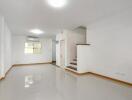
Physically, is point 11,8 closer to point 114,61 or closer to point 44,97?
point 44,97

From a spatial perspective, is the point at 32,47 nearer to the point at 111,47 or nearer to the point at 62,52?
the point at 62,52

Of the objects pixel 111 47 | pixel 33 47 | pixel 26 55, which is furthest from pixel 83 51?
pixel 26 55

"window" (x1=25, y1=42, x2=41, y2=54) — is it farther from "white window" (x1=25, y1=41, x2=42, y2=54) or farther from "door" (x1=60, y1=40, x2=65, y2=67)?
"door" (x1=60, y1=40, x2=65, y2=67)

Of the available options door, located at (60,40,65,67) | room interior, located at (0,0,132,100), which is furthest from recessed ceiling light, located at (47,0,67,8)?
door, located at (60,40,65,67)

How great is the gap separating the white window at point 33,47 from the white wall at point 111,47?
543 centimetres

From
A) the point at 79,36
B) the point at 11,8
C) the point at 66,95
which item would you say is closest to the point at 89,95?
the point at 66,95

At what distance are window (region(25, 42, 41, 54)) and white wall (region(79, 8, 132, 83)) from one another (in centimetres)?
543

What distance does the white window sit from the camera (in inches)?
343

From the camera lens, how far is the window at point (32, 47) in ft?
28.6

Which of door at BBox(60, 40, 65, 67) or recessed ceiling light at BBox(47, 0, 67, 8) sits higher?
recessed ceiling light at BBox(47, 0, 67, 8)

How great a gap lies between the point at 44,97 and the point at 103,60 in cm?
327

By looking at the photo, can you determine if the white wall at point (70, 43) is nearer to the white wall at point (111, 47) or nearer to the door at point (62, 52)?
the door at point (62, 52)

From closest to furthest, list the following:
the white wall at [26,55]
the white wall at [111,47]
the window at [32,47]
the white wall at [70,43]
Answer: the white wall at [111,47]
the white wall at [70,43]
the white wall at [26,55]
the window at [32,47]

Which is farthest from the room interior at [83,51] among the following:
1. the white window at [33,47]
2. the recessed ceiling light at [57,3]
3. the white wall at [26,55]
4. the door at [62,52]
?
the white window at [33,47]
